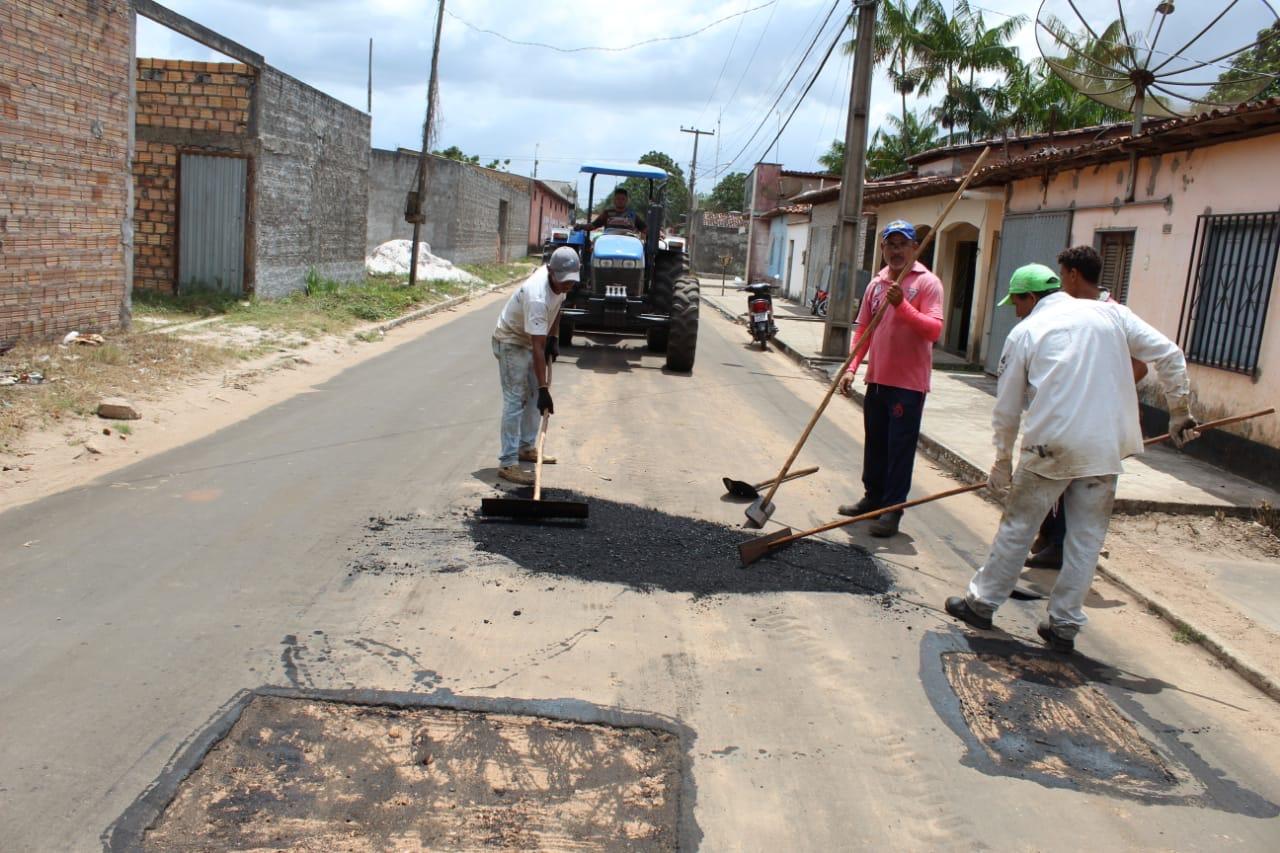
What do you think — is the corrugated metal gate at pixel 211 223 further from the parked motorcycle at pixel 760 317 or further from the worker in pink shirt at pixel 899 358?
the worker in pink shirt at pixel 899 358

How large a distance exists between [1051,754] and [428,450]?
526 cm

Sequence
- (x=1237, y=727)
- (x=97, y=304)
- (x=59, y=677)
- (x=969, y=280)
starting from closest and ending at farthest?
(x=59, y=677) < (x=1237, y=727) < (x=97, y=304) < (x=969, y=280)

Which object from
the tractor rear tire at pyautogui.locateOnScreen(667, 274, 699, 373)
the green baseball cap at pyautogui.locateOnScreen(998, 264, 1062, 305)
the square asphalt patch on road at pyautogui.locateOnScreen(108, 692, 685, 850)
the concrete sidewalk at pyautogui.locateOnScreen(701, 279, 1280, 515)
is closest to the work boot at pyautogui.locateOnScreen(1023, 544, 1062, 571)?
the concrete sidewalk at pyautogui.locateOnScreen(701, 279, 1280, 515)

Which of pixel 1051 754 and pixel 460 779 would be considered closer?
pixel 460 779

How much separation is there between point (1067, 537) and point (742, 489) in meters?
2.60

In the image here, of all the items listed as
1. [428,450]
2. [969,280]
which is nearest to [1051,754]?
[428,450]

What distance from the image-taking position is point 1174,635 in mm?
5223

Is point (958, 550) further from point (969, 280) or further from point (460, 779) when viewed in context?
point (969, 280)

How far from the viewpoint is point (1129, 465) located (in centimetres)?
916

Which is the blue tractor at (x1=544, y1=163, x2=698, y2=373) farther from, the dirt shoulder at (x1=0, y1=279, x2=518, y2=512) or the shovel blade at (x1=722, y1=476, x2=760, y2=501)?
the shovel blade at (x1=722, y1=476, x2=760, y2=501)

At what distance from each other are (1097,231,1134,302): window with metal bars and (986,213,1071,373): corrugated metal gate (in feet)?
2.53

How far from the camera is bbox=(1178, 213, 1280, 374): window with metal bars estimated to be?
29.8 feet

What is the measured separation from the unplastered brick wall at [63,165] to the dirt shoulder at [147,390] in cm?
57

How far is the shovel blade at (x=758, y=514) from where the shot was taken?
6242 millimetres
